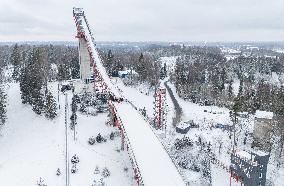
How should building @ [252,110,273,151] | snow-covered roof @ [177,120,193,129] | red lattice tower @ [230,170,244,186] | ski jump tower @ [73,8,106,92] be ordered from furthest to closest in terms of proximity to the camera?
1. ski jump tower @ [73,8,106,92]
2. snow-covered roof @ [177,120,193,129]
3. building @ [252,110,273,151]
4. red lattice tower @ [230,170,244,186]

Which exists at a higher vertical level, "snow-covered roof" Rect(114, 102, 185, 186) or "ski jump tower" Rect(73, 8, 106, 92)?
"ski jump tower" Rect(73, 8, 106, 92)

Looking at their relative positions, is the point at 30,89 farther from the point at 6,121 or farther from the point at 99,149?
the point at 99,149

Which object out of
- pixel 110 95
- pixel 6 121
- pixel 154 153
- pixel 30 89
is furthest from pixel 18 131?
pixel 154 153

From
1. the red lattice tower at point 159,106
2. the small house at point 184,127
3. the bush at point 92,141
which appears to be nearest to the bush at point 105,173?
the bush at point 92,141

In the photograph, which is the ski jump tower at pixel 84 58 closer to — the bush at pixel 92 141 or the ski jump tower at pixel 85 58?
the ski jump tower at pixel 85 58

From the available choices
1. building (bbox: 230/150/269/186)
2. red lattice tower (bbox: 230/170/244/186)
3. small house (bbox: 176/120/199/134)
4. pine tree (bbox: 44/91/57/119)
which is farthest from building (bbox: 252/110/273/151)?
pine tree (bbox: 44/91/57/119)

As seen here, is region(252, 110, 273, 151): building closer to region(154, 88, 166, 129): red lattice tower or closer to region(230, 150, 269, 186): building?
region(230, 150, 269, 186): building

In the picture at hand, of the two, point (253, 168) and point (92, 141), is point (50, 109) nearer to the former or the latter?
point (92, 141)
